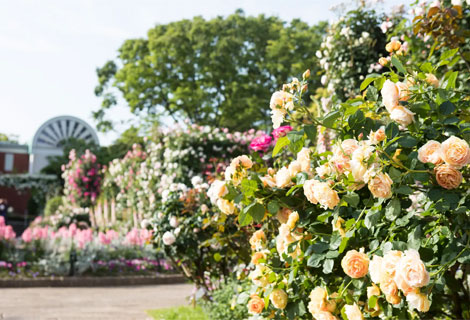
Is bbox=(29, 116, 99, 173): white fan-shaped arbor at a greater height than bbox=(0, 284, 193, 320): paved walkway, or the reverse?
bbox=(29, 116, 99, 173): white fan-shaped arbor

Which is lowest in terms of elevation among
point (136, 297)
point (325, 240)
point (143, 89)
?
point (136, 297)

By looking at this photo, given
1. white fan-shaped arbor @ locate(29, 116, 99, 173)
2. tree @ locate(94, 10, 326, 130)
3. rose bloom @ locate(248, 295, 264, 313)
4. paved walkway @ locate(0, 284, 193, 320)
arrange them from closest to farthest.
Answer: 1. rose bloom @ locate(248, 295, 264, 313)
2. paved walkway @ locate(0, 284, 193, 320)
3. tree @ locate(94, 10, 326, 130)
4. white fan-shaped arbor @ locate(29, 116, 99, 173)

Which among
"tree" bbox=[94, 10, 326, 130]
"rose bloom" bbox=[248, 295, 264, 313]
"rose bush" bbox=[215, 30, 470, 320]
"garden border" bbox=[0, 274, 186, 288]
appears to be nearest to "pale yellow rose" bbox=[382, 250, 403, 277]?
"rose bush" bbox=[215, 30, 470, 320]

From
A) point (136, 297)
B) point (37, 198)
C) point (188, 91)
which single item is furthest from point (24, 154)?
point (136, 297)

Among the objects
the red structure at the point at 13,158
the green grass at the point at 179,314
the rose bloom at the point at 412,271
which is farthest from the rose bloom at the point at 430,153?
the red structure at the point at 13,158

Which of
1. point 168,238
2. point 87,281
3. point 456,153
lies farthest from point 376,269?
point 87,281

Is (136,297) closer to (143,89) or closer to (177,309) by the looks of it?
(177,309)

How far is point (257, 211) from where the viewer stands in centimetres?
220

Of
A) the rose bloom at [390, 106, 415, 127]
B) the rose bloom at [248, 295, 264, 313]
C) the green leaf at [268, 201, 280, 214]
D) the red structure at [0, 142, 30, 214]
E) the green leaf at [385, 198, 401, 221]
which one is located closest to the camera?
the green leaf at [385, 198, 401, 221]

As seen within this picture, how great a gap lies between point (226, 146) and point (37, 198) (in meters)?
13.3

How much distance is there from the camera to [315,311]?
Answer: 197 cm

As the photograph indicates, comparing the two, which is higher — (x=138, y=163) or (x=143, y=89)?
(x=143, y=89)

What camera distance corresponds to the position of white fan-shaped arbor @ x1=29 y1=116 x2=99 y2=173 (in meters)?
31.0

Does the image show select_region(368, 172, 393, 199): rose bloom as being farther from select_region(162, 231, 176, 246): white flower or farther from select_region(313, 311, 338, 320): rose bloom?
select_region(162, 231, 176, 246): white flower
